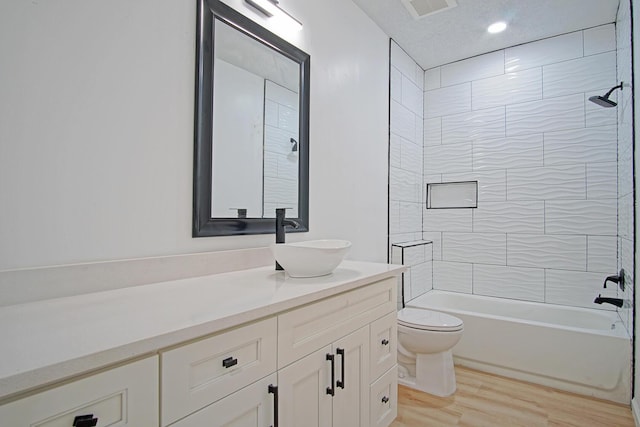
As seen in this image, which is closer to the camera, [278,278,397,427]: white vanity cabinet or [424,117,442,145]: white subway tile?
[278,278,397,427]: white vanity cabinet

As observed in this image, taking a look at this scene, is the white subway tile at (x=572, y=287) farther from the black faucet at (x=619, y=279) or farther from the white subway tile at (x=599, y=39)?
the white subway tile at (x=599, y=39)

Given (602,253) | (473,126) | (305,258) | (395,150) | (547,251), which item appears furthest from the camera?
(473,126)

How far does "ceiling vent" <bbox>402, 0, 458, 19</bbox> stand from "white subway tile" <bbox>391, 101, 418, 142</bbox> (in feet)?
2.18

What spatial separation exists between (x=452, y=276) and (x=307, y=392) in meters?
2.42

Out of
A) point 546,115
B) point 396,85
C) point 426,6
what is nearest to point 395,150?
point 396,85

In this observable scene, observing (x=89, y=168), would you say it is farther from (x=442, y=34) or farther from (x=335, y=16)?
(x=442, y=34)

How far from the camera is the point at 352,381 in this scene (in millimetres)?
1354

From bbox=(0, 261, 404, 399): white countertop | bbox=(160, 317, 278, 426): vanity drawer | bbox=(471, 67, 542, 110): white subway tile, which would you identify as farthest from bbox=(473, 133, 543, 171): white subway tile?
bbox=(160, 317, 278, 426): vanity drawer

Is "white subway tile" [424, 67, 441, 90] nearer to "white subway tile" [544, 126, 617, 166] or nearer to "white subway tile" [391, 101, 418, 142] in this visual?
"white subway tile" [391, 101, 418, 142]

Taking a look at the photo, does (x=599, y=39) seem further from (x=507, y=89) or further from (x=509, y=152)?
(x=509, y=152)

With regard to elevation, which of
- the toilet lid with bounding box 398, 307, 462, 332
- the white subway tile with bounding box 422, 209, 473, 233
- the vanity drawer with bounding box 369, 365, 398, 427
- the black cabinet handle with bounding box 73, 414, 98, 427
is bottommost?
the vanity drawer with bounding box 369, 365, 398, 427

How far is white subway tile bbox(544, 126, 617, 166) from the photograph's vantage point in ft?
8.13

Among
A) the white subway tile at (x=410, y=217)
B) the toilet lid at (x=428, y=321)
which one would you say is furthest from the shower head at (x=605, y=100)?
the toilet lid at (x=428, y=321)

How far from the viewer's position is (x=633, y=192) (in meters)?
1.94
